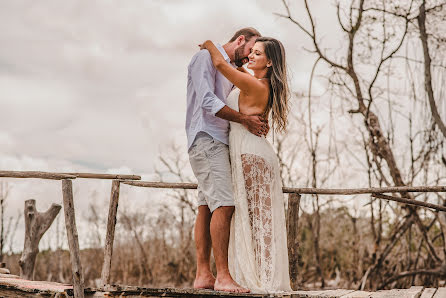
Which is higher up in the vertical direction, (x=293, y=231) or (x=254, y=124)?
(x=254, y=124)

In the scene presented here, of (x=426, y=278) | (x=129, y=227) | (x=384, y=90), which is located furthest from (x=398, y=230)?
(x=129, y=227)

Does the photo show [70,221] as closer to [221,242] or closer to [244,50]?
[221,242]

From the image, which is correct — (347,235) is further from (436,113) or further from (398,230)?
(436,113)

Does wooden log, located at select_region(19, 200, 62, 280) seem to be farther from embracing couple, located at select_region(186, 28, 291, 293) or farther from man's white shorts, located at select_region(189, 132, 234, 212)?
man's white shorts, located at select_region(189, 132, 234, 212)

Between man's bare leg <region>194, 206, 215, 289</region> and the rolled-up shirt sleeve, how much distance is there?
0.62 metres

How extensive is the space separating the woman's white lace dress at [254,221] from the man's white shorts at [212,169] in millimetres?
Result: 62

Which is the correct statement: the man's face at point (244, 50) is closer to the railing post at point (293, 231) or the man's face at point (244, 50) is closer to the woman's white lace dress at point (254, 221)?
the woman's white lace dress at point (254, 221)

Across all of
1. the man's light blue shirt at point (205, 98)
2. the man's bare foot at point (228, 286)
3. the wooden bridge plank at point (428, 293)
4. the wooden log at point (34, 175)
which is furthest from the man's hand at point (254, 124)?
the wooden bridge plank at point (428, 293)

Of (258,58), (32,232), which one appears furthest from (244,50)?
(32,232)

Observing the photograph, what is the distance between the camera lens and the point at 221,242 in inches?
130

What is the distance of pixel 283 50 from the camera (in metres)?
3.54

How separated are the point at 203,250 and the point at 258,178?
0.53m

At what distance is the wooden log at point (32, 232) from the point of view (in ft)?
24.1

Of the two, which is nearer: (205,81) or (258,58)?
(205,81)
